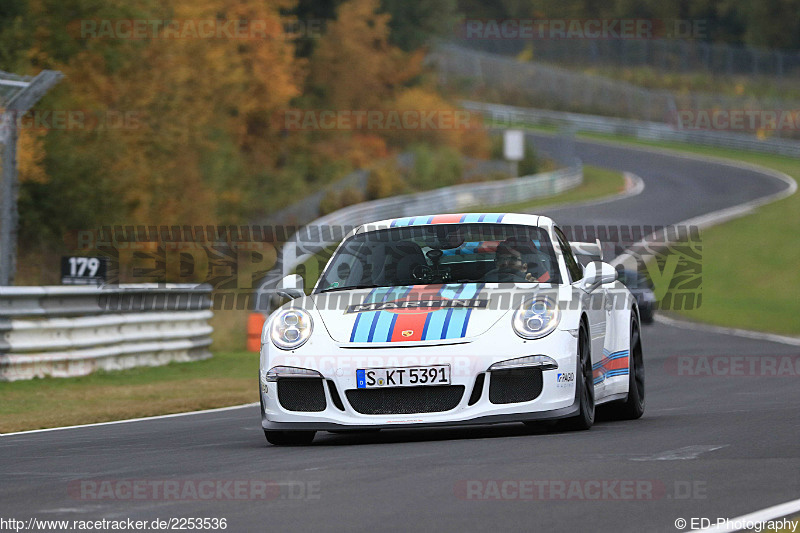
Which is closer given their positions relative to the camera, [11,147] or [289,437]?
[289,437]

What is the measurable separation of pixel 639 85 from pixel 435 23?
1979 cm

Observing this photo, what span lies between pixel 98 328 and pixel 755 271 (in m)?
21.5

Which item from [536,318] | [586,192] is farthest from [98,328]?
[586,192]

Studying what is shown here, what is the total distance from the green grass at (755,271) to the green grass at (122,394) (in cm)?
1140

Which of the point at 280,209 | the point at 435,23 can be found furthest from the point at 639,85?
the point at 280,209

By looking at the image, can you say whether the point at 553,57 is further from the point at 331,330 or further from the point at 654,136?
the point at 331,330

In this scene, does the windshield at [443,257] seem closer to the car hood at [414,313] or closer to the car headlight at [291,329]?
the car hood at [414,313]

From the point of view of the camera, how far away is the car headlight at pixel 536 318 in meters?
8.58

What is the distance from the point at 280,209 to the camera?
1964 inches

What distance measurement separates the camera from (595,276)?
9.53 metres

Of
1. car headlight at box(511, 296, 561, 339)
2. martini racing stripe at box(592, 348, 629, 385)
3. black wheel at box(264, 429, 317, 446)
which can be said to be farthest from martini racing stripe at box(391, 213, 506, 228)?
black wheel at box(264, 429, 317, 446)

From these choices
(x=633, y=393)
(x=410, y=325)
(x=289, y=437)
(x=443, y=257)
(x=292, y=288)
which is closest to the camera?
(x=410, y=325)

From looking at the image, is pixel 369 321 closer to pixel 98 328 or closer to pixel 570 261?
pixel 570 261

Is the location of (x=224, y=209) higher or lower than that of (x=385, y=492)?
lower
